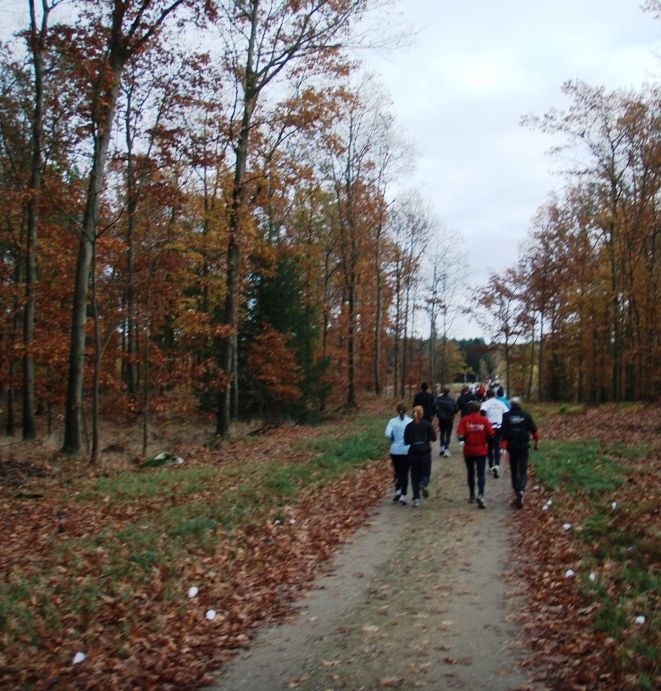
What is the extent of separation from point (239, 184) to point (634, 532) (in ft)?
58.2

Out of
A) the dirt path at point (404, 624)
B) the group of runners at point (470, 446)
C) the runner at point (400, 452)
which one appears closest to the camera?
the dirt path at point (404, 624)

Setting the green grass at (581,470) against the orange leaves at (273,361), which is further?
the orange leaves at (273,361)

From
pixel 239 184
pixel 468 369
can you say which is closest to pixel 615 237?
pixel 239 184

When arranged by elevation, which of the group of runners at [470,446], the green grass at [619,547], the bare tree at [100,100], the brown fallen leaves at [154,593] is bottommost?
the brown fallen leaves at [154,593]

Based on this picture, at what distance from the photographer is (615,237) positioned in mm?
36938

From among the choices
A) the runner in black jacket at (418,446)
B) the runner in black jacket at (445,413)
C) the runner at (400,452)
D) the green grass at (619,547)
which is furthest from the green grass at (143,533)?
the green grass at (619,547)

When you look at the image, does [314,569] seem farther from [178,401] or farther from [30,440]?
[178,401]

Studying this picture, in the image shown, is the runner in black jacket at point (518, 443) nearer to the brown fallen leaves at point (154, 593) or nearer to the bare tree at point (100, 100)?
the brown fallen leaves at point (154, 593)

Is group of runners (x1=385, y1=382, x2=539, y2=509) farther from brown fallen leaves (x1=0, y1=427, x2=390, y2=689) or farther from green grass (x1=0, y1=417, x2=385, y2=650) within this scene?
green grass (x1=0, y1=417, x2=385, y2=650)

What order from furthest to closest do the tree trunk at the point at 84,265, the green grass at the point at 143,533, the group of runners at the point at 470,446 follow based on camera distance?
1. the tree trunk at the point at 84,265
2. the group of runners at the point at 470,446
3. the green grass at the point at 143,533

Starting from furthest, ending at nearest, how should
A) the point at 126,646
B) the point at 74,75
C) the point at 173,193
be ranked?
1. the point at 173,193
2. the point at 74,75
3. the point at 126,646

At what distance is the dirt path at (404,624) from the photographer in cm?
604

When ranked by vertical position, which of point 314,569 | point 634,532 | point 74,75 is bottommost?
point 314,569

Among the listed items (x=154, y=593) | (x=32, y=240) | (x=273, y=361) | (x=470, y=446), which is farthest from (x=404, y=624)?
(x=273, y=361)
